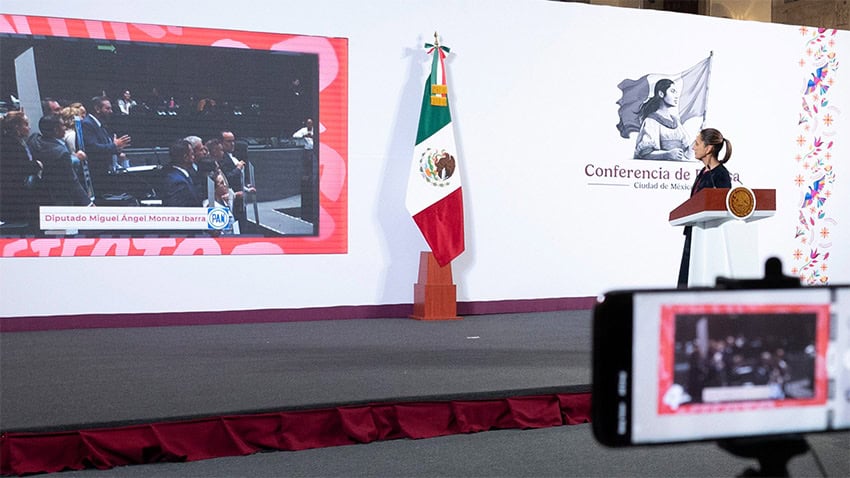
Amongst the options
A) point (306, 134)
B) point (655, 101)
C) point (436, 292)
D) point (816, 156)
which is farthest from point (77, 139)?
point (816, 156)

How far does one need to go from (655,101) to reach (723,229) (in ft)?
10.5

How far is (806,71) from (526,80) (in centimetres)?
240

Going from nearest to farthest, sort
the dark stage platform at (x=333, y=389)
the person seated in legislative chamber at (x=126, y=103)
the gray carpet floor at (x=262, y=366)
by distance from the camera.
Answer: the dark stage platform at (x=333, y=389)
the gray carpet floor at (x=262, y=366)
the person seated in legislative chamber at (x=126, y=103)

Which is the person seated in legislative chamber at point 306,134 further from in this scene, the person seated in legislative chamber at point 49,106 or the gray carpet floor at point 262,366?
the person seated in legislative chamber at point 49,106

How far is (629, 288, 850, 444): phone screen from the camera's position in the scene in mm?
823

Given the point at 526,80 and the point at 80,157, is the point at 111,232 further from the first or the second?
the point at 526,80

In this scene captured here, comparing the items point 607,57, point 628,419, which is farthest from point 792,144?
point 628,419

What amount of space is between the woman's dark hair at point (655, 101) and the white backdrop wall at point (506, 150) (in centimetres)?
10

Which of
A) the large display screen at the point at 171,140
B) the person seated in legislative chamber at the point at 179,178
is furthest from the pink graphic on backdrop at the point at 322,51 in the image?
the person seated in legislative chamber at the point at 179,178

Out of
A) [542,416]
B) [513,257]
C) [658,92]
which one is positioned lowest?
[542,416]

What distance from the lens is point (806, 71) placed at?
261 inches

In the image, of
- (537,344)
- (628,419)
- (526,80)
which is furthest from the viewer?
(526,80)

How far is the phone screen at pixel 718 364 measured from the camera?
0.81 meters

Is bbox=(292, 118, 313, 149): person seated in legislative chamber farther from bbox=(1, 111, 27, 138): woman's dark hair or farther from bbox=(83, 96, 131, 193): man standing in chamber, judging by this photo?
bbox=(1, 111, 27, 138): woman's dark hair
